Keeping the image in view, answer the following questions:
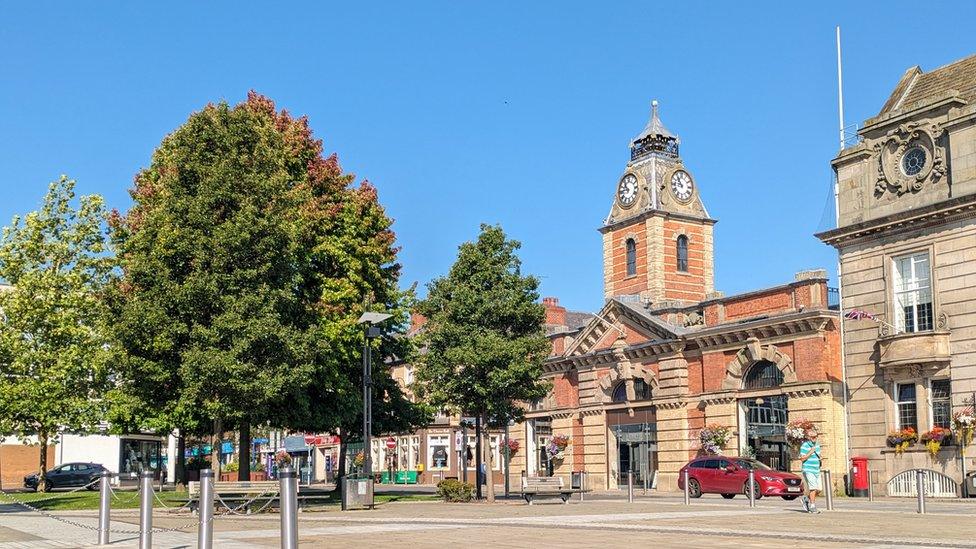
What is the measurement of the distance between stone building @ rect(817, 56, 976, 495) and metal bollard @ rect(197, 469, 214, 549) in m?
25.9

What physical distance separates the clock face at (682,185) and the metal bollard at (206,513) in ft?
170

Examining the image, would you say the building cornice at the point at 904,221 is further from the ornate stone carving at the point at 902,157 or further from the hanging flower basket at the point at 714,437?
the hanging flower basket at the point at 714,437

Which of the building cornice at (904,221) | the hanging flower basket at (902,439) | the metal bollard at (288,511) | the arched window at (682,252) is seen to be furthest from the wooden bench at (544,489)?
the arched window at (682,252)

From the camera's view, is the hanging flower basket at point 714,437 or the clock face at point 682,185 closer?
the hanging flower basket at point 714,437

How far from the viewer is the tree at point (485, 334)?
31922 millimetres

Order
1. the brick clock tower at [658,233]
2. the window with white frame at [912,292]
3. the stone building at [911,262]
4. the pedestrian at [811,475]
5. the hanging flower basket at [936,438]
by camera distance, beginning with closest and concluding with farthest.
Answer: the pedestrian at [811,475]
the hanging flower basket at [936,438]
the stone building at [911,262]
the window with white frame at [912,292]
the brick clock tower at [658,233]

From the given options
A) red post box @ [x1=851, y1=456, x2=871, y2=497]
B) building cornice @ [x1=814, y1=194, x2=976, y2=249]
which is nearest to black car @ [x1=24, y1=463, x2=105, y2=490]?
red post box @ [x1=851, y1=456, x2=871, y2=497]

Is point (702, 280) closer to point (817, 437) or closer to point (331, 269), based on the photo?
point (817, 437)

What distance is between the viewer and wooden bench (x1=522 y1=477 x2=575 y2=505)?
2953cm

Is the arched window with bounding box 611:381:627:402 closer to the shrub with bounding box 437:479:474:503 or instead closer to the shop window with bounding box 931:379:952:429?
the shop window with bounding box 931:379:952:429

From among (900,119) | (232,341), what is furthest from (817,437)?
(232,341)

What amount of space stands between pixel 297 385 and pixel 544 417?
93.2 ft

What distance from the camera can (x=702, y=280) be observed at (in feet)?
207

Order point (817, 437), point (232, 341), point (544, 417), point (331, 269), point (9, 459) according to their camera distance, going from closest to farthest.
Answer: point (232, 341) < point (331, 269) < point (817, 437) < point (544, 417) < point (9, 459)
